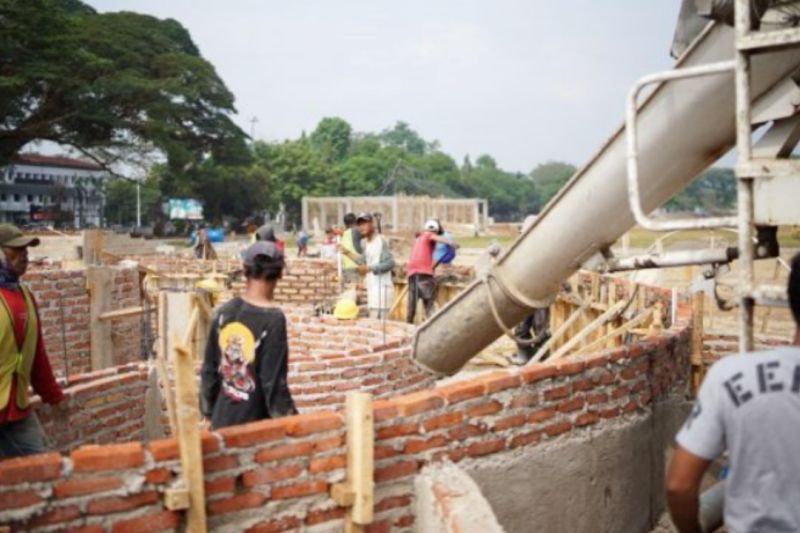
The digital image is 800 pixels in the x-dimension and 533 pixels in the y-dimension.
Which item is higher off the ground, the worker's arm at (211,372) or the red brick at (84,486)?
the worker's arm at (211,372)

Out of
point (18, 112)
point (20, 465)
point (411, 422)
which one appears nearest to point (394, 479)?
point (411, 422)

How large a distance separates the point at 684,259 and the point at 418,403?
134 cm

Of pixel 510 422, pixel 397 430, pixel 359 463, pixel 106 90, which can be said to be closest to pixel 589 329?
pixel 510 422

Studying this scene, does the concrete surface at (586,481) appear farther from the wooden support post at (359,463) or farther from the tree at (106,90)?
the tree at (106,90)

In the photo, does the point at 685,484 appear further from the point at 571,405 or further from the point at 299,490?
the point at 571,405

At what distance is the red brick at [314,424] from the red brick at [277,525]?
32cm

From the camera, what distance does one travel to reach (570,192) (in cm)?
407

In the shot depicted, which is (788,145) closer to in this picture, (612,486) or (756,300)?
(756,300)

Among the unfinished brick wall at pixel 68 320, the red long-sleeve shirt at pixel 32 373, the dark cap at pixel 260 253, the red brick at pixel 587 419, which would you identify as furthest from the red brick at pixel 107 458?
the unfinished brick wall at pixel 68 320

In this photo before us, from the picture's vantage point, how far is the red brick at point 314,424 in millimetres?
3043

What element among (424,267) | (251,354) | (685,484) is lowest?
(685,484)

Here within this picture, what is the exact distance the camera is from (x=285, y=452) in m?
3.02

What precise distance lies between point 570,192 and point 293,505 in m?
2.10

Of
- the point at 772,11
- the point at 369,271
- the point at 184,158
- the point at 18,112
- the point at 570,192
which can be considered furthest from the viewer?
the point at 184,158
